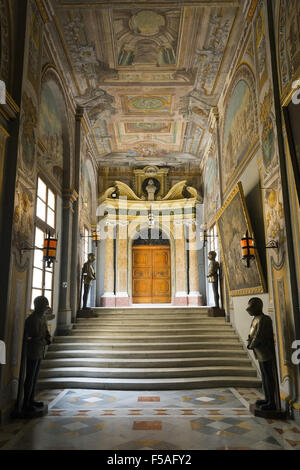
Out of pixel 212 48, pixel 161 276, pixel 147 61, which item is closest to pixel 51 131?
pixel 147 61

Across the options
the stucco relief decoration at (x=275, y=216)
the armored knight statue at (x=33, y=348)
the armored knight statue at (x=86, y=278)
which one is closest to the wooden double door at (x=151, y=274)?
the armored knight statue at (x=86, y=278)

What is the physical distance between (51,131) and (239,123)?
4113 mm

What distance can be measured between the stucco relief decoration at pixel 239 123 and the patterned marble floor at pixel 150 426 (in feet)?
14.7

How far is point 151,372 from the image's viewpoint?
6.75m

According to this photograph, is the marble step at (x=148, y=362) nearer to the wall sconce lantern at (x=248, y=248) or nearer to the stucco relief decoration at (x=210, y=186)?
the wall sconce lantern at (x=248, y=248)

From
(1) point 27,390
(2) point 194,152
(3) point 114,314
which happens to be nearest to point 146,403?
(1) point 27,390

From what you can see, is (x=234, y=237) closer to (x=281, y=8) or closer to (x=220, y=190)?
(x=220, y=190)

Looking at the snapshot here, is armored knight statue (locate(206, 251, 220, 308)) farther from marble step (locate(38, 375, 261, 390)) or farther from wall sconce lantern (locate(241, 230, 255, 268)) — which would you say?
wall sconce lantern (locate(241, 230, 255, 268))

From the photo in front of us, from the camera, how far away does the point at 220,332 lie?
8.56 meters

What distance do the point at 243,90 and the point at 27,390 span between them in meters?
6.56

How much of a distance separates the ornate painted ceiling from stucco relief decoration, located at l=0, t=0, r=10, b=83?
1.84m

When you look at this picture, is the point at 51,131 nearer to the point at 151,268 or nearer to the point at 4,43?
the point at 4,43

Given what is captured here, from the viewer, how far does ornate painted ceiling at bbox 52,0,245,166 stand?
718 centimetres

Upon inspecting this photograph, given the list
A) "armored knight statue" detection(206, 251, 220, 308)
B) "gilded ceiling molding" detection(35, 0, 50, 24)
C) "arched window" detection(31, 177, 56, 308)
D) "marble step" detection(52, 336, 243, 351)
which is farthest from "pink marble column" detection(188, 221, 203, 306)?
"gilded ceiling molding" detection(35, 0, 50, 24)
